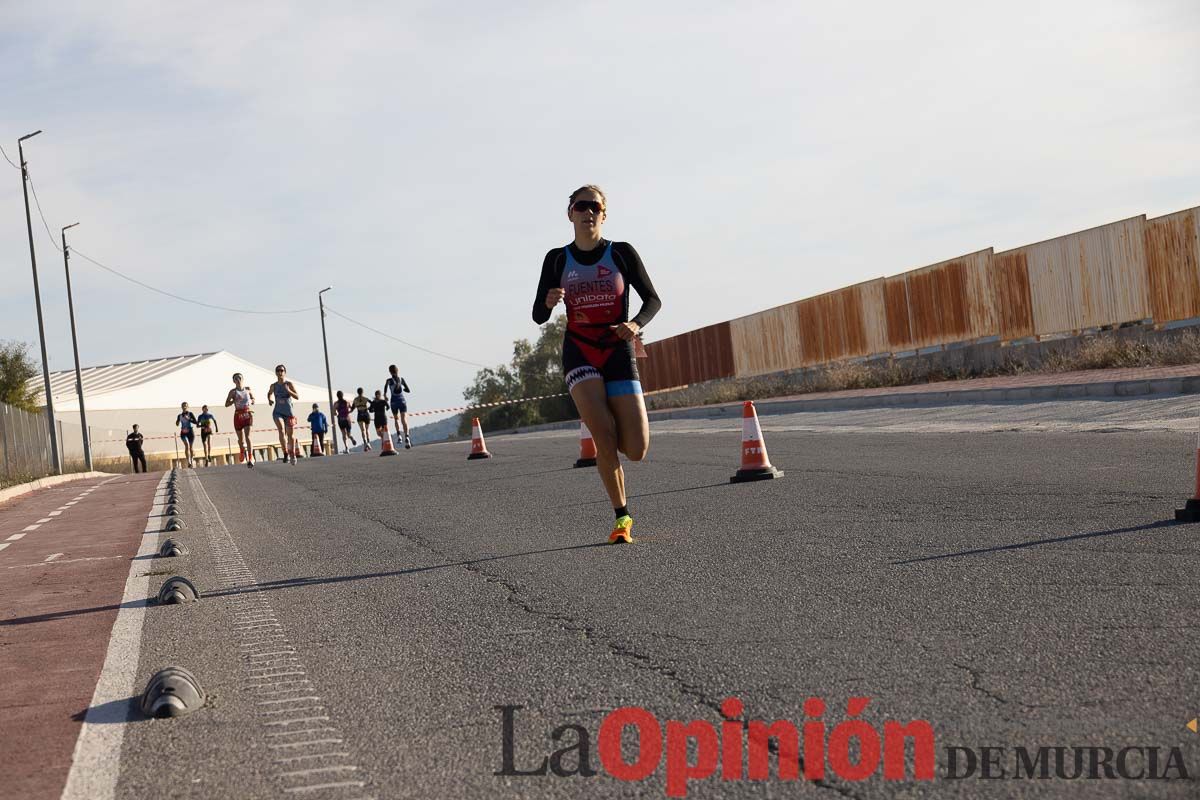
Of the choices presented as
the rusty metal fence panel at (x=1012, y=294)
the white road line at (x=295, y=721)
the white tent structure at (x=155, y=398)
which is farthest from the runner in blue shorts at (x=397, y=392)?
the white tent structure at (x=155, y=398)

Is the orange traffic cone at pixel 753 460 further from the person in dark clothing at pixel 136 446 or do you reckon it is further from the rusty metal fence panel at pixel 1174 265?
the person in dark clothing at pixel 136 446

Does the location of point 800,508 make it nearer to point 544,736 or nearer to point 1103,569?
point 1103,569

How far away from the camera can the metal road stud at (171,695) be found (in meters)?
4.09

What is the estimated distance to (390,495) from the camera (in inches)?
525

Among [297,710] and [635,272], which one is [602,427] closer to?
[635,272]

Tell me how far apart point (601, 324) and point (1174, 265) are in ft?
57.7

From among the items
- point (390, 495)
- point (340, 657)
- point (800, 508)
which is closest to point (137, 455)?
point (390, 495)

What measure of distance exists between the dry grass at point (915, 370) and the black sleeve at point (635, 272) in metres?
14.6

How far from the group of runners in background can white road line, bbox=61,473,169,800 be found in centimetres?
1584

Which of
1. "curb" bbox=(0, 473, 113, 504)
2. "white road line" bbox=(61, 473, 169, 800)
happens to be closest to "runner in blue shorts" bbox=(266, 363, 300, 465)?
"curb" bbox=(0, 473, 113, 504)

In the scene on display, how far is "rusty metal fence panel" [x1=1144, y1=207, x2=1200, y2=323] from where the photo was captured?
855 inches

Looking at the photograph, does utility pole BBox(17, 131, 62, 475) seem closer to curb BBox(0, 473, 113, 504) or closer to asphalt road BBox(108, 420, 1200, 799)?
curb BBox(0, 473, 113, 504)

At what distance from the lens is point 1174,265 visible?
72.5ft

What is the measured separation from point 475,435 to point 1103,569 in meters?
16.5
